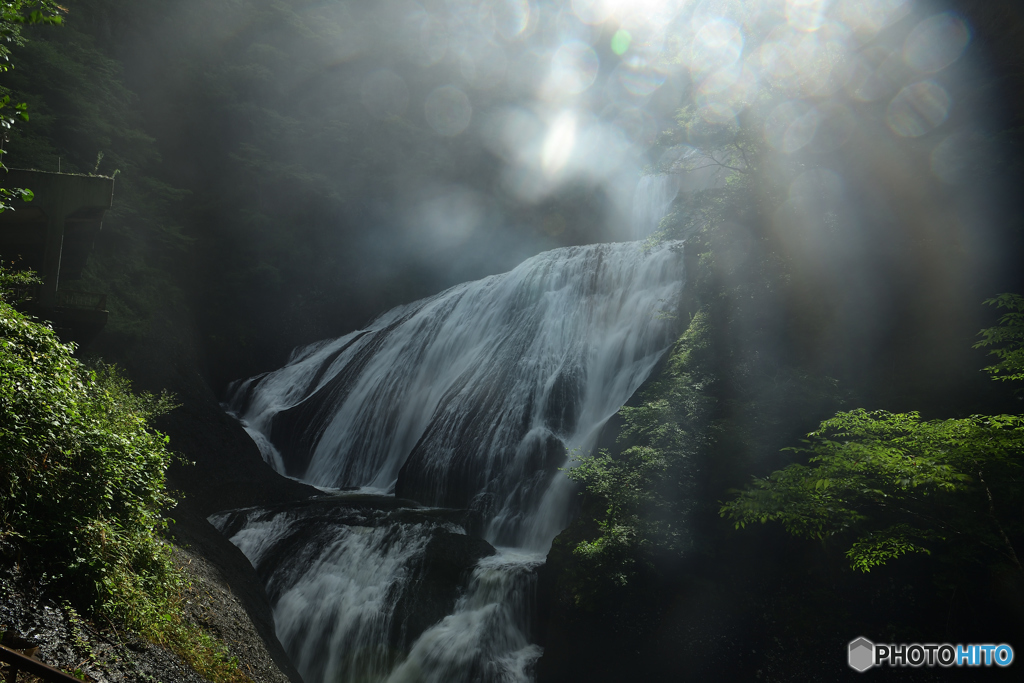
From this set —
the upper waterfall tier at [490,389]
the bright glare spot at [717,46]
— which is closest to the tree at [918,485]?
the upper waterfall tier at [490,389]

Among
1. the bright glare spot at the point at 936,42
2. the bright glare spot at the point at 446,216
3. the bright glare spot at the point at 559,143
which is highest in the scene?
the bright glare spot at the point at 559,143

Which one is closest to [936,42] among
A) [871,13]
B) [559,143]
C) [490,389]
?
[871,13]

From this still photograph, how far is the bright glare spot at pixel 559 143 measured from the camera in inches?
1515

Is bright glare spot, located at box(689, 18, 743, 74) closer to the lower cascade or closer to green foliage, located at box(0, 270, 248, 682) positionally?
the lower cascade

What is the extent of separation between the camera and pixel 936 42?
12523mm

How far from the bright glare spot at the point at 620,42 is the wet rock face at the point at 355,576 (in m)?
42.5

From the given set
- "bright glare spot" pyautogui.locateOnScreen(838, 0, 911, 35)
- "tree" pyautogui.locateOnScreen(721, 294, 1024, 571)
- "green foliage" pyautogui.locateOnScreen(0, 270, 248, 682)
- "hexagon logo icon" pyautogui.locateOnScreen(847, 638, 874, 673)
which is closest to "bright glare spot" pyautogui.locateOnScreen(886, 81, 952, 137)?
"bright glare spot" pyautogui.locateOnScreen(838, 0, 911, 35)

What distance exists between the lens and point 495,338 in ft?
60.0

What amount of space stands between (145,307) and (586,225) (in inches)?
971

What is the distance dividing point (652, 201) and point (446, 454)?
24.6 metres

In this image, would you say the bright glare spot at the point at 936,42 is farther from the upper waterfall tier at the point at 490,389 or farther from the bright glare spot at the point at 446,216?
the bright glare spot at the point at 446,216

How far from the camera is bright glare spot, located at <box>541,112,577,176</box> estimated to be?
3847 centimetres

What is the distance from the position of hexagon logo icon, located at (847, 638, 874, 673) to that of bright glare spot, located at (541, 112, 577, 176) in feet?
113

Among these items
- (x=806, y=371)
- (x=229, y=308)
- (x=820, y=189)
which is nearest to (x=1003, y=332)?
(x=806, y=371)
